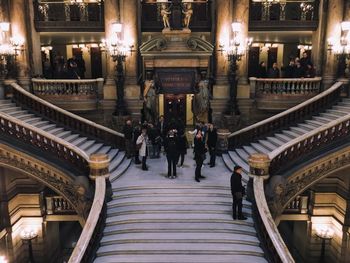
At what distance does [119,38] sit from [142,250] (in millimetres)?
8081

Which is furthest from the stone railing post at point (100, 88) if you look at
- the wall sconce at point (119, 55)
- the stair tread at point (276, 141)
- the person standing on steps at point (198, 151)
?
the stair tread at point (276, 141)

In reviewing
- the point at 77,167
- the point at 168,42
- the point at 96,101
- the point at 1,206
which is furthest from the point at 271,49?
the point at 1,206

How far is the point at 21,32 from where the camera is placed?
46.3 feet

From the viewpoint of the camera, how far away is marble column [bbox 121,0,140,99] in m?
14.0

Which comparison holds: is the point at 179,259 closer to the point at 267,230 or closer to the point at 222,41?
the point at 267,230

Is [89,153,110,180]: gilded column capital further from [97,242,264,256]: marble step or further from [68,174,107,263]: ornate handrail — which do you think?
[97,242,264,256]: marble step

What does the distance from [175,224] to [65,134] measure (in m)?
5.64

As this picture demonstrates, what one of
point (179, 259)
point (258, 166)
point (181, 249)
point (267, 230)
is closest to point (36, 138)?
point (181, 249)

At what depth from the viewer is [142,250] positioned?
26.6 ft

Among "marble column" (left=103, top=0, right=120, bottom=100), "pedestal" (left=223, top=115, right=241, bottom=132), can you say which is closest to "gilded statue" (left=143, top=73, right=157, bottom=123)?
"marble column" (left=103, top=0, right=120, bottom=100)

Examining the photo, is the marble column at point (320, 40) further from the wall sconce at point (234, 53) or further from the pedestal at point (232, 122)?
the pedestal at point (232, 122)

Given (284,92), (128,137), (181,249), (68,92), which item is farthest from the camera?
(284,92)

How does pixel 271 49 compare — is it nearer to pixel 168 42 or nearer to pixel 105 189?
pixel 168 42

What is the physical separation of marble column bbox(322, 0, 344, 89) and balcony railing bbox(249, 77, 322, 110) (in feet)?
1.39
